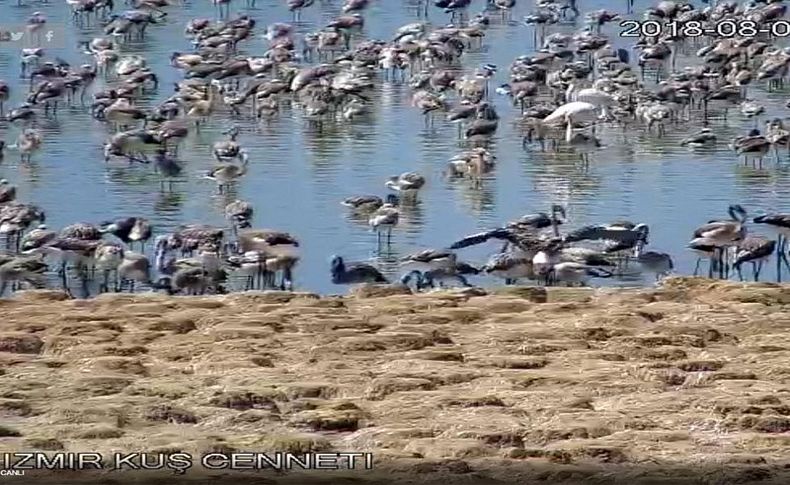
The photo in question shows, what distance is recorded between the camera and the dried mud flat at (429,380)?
235 inches

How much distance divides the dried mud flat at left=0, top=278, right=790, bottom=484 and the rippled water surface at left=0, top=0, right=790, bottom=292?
115cm

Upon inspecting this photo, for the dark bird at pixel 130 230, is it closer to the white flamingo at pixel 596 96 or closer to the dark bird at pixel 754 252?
the white flamingo at pixel 596 96

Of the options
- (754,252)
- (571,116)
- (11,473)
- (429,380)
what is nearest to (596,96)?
(571,116)

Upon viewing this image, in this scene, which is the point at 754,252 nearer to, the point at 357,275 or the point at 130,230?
the point at 357,275

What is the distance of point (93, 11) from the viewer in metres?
12.7

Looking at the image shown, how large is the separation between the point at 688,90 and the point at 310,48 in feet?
7.66

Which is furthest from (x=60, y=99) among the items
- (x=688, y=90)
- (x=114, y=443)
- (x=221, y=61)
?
(x=114, y=443)

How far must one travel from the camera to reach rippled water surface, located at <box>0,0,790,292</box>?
1019cm

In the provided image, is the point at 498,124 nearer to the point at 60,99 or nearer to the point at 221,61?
the point at 221,61

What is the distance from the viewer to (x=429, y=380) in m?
7.04

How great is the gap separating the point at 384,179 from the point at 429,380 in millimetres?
3730

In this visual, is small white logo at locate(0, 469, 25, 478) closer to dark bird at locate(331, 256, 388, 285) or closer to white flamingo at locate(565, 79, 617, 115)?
dark bird at locate(331, 256, 388, 285)

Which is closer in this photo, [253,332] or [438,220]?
[253,332]

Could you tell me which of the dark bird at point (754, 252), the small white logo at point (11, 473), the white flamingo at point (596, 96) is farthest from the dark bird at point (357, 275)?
the small white logo at point (11, 473)
